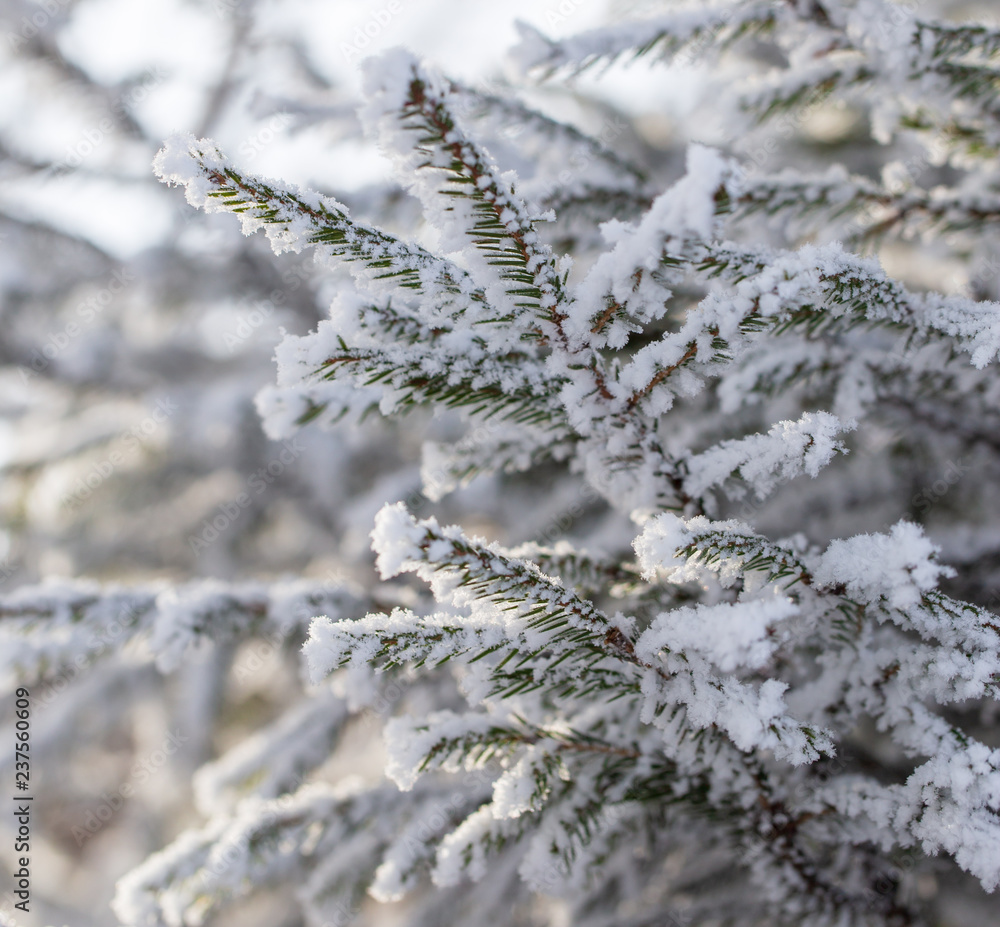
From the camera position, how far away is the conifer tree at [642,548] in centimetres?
77

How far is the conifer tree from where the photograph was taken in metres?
0.77

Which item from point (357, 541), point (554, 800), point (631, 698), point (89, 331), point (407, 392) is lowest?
point (357, 541)

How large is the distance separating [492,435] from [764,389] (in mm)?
584

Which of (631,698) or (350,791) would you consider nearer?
(631,698)

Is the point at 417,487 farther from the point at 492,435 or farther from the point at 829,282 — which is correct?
the point at 829,282

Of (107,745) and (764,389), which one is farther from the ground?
(764,389)

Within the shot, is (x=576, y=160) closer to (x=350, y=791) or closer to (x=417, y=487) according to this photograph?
(x=417, y=487)

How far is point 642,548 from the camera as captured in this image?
0.80m

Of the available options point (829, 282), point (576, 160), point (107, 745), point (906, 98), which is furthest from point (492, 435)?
point (107, 745)

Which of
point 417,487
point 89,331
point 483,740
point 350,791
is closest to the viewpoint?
point 483,740

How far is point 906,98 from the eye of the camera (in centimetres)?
134

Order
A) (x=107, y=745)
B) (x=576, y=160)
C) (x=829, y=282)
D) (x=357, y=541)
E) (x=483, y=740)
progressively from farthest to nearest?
(x=107, y=745), (x=357, y=541), (x=576, y=160), (x=483, y=740), (x=829, y=282)

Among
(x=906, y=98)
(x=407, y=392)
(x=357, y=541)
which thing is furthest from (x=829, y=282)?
(x=357, y=541)

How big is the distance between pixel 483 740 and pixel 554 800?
0.68ft
